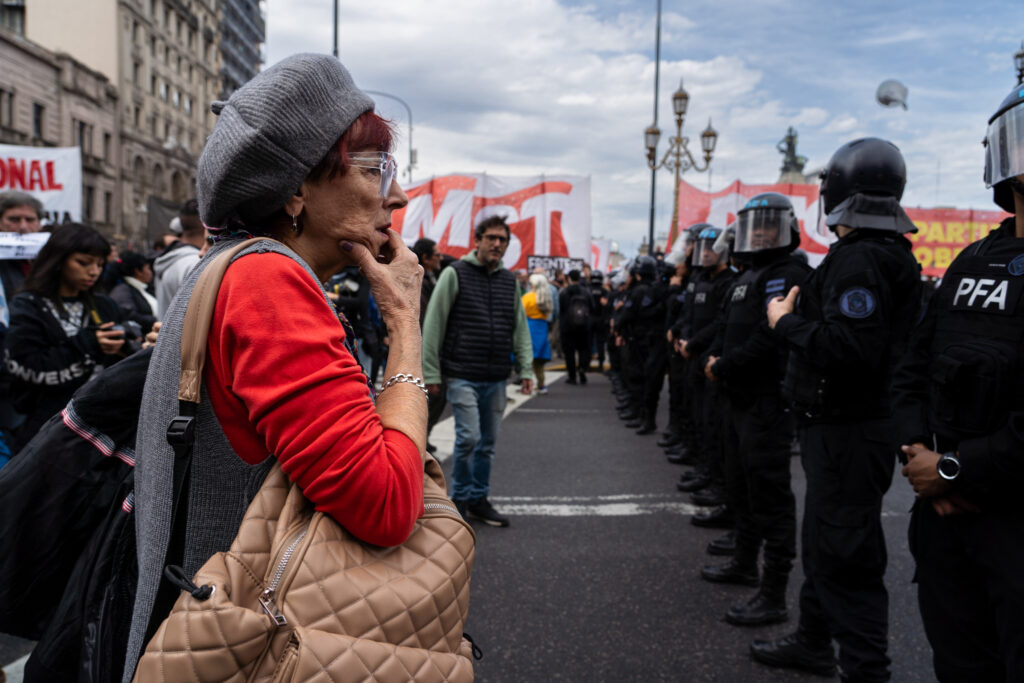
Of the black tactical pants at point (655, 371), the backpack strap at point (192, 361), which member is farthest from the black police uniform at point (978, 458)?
the black tactical pants at point (655, 371)

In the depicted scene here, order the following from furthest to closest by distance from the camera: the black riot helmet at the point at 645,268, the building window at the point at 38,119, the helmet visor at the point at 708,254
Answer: the building window at the point at 38,119, the black riot helmet at the point at 645,268, the helmet visor at the point at 708,254

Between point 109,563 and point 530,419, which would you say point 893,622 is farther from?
point 530,419

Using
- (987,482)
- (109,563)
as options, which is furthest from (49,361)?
(987,482)

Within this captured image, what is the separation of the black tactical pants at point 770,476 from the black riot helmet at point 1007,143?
6.06ft

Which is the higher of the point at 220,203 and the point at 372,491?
the point at 220,203

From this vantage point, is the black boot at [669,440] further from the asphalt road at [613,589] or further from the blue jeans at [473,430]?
the blue jeans at [473,430]

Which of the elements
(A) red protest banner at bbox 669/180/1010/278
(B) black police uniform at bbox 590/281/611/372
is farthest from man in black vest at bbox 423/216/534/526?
(B) black police uniform at bbox 590/281/611/372

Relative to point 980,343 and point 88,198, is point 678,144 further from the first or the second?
point 88,198

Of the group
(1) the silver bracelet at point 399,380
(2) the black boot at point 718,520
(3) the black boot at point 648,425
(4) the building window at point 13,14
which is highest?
(4) the building window at point 13,14

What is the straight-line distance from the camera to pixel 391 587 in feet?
3.63

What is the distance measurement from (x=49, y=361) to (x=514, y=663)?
2.62m

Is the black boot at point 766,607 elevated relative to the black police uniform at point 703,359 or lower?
lower

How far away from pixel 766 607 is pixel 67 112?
52.0m

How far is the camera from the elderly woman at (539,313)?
12289 millimetres
